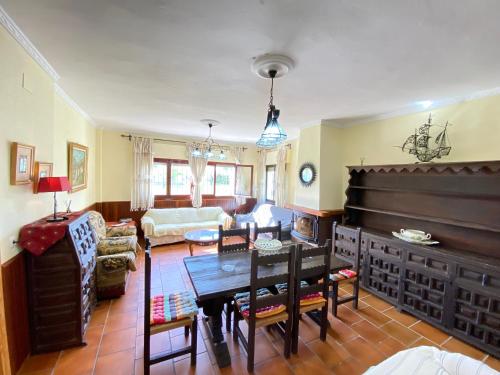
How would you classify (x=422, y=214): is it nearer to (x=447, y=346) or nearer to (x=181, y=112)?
(x=447, y=346)

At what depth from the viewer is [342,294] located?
2912mm

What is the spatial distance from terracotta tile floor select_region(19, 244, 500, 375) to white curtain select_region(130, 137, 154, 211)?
Result: 2799mm

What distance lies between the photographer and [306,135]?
3.98 meters

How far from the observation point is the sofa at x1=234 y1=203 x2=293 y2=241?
434 centimetres

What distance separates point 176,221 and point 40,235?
338cm

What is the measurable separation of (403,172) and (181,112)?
3.28 meters

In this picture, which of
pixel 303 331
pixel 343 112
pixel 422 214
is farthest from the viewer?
pixel 343 112

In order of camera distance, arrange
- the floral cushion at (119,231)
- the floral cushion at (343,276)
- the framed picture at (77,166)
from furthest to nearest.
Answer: the floral cushion at (119,231)
the framed picture at (77,166)
the floral cushion at (343,276)

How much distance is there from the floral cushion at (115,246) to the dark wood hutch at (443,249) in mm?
3186

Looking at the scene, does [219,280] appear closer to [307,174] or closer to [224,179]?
[307,174]

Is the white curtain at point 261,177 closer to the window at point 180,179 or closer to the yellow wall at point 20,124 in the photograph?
the window at point 180,179

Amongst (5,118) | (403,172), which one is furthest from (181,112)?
(403,172)

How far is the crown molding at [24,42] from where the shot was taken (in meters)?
1.41

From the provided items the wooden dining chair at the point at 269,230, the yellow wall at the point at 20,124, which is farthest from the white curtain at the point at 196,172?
the yellow wall at the point at 20,124
